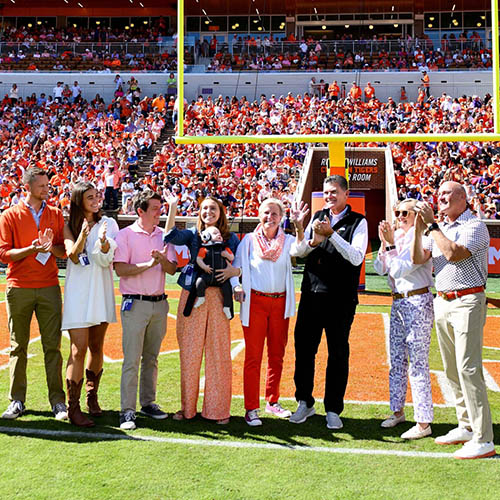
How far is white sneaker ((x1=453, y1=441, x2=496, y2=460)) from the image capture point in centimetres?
432

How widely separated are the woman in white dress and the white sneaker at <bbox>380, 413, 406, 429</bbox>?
7.34 feet

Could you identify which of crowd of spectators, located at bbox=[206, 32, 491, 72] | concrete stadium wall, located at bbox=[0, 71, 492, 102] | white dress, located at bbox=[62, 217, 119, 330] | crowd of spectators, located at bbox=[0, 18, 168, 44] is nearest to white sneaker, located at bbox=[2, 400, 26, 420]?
white dress, located at bbox=[62, 217, 119, 330]

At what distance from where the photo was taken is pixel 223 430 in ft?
16.1

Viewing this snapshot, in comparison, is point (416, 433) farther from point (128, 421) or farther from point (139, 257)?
point (139, 257)

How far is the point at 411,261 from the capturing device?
16.0ft

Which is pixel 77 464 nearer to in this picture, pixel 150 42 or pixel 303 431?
pixel 303 431

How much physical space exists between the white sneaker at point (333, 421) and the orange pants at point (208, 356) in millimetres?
778

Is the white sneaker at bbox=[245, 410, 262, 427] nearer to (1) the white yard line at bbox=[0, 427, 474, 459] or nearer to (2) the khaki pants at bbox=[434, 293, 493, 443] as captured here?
(1) the white yard line at bbox=[0, 427, 474, 459]

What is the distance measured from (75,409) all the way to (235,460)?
4.60ft

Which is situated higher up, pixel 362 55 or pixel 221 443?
pixel 362 55

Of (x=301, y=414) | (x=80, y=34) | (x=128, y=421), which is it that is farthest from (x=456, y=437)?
(x=80, y=34)

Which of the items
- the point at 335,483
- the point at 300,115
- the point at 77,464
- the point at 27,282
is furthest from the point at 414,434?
the point at 300,115

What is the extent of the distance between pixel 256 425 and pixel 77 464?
4.66 feet

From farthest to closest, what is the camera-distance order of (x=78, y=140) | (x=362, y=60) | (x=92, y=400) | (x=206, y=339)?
(x=362, y=60), (x=78, y=140), (x=92, y=400), (x=206, y=339)
